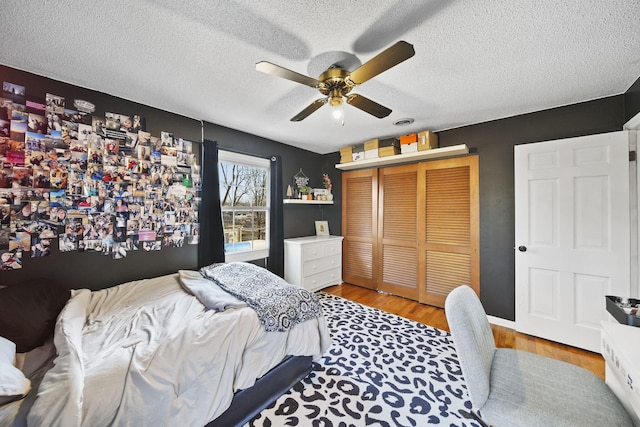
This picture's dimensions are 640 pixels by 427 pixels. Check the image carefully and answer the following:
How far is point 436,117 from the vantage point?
2717 millimetres

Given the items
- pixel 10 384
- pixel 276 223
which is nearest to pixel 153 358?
pixel 10 384

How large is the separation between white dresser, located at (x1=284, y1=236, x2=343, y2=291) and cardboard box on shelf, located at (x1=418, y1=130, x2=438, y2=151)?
6.30 ft

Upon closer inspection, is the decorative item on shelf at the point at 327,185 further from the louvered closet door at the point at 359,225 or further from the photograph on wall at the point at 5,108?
the photograph on wall at the point at 5,108

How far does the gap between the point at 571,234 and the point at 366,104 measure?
2.34m

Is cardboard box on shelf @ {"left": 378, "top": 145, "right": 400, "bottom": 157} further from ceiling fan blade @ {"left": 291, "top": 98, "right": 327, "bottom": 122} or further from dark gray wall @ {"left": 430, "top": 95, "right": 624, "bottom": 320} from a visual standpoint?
ceiling fan blade @ {"left": 291, "top": 98, "right": 327, "bottom": 122}

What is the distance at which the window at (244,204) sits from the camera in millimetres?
3130

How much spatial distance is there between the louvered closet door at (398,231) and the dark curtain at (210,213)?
2357mm

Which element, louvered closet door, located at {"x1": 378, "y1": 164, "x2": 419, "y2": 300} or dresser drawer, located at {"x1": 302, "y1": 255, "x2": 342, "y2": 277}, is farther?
dresser drawer, located at {"x1": 302, "y1": 255, "x2": 342, "y2": 277}

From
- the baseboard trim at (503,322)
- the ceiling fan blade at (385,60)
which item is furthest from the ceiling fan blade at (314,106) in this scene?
the baseboard trim at (503,322)

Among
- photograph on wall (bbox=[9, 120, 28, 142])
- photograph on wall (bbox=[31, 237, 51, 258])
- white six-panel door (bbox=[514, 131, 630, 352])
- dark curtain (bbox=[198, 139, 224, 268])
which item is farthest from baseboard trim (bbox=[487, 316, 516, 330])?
photograph on wall (bbox=[9, 120, 28, 142])

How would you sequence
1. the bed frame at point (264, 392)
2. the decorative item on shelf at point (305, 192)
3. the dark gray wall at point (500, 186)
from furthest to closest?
1. the decorative item on shelf at point (305, 192)
2. the dark gray wall at point (500, 186)
3. the bed frame at point (264, 392)

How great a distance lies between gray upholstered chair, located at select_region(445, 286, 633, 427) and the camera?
1004 millimetres

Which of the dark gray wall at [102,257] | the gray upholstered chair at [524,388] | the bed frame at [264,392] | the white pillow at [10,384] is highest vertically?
the dark gray wall at [102,257]

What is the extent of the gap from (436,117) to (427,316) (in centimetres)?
239
